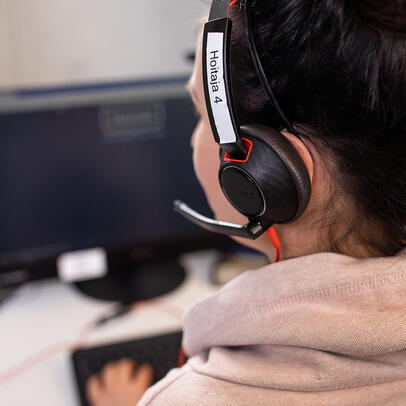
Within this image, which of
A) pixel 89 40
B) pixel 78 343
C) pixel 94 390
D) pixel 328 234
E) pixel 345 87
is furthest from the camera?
pixel 89 40

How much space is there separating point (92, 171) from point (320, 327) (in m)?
0.63

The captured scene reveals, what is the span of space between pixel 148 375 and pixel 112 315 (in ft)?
0.65

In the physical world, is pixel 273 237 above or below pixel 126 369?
above

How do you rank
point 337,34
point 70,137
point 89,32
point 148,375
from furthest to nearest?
1. point 89,32
2. point 70,137
3. point 148,375
4. point 337,34

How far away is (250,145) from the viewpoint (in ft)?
1.67

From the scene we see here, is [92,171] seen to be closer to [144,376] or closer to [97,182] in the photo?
[97,182]

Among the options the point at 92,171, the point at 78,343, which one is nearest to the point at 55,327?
the point at 78,343

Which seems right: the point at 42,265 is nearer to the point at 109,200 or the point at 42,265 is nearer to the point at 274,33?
the point at 109,200

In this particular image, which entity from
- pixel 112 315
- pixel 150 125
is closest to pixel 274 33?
pixel 150 125

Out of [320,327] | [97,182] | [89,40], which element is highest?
[89,40]

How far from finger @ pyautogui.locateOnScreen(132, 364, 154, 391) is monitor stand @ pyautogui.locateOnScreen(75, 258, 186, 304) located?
0.72ft

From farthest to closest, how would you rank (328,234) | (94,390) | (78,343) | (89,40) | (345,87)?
1. (89,40)
2. (78,343)
3. (94,390)
4. (328,234)
5. (345,87)

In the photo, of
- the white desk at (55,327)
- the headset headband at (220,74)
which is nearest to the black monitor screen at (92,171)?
the white desk at (55,327)

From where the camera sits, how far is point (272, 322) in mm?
532
